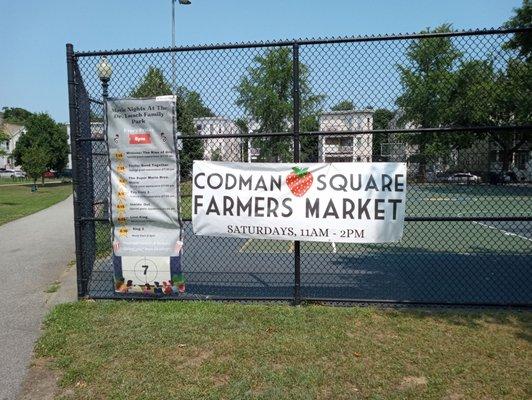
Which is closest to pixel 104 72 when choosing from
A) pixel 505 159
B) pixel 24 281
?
pixel 24 281

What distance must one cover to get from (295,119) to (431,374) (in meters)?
2.82

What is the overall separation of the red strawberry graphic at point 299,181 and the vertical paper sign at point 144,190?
1298 mm

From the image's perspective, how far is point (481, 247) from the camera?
371 inches

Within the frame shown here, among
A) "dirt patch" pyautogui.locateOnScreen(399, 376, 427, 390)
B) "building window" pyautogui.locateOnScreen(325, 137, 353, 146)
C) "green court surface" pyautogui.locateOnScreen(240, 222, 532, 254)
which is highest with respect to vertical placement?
"building window" pyautogui.locateOnScreen(325, 137, 353, 146)

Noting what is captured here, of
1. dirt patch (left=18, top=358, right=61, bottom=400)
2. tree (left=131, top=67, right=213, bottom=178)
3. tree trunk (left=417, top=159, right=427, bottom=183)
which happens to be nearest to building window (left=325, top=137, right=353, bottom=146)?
tree trunk (left=417, top=159, right=427, bottom=183)

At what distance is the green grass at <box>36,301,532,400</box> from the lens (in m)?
3.43

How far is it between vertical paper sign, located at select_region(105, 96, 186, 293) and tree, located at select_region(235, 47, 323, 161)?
0.91 m

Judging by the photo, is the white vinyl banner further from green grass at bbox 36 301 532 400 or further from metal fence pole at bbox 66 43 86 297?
metal fence pole at bbox 66 43 86 297

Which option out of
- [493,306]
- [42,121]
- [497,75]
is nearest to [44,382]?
[493,306]

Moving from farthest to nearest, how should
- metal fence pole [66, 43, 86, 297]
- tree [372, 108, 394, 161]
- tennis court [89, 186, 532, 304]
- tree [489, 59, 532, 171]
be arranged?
1. tennis court [89, 186, 532, 304]
2. metal fence pole [66, 43, 86, 297]
3. tree [372, 108, 394, 161]
4. tree [489, 59, 532, 171]

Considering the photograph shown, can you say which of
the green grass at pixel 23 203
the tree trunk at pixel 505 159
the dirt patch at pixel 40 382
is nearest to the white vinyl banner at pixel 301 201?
the tree trunk at pixel 505 159

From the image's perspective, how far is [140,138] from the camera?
5180mm

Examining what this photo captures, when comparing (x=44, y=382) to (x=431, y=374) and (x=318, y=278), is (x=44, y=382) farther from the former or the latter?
(x=318, y=278)

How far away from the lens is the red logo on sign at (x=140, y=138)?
517cm
